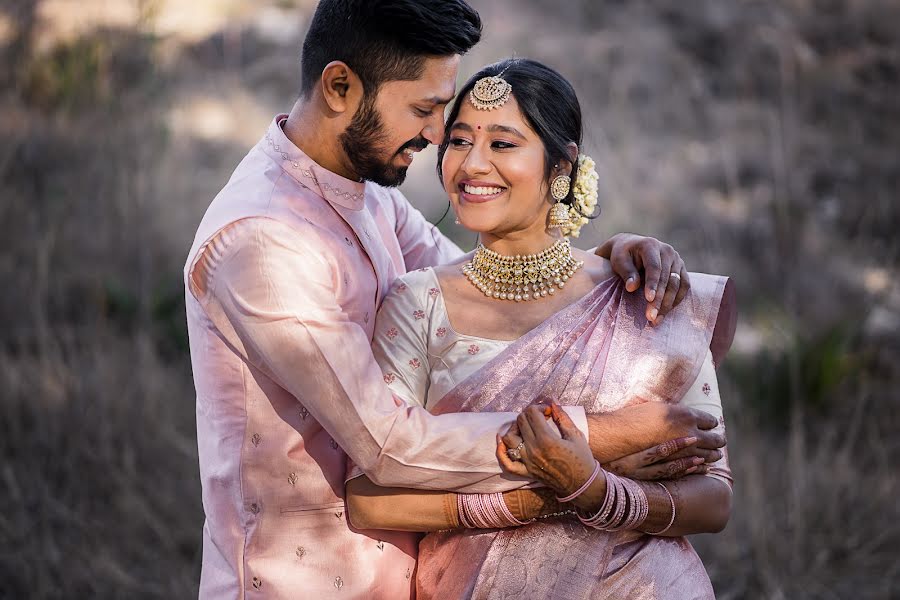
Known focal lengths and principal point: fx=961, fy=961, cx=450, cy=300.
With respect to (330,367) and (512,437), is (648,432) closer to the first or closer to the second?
(512,437)

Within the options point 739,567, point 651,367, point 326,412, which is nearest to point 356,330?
point 326,412

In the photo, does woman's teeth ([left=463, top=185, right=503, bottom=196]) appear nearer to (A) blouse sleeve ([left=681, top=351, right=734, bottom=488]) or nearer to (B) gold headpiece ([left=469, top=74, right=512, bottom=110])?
(B) gold headpiece ([left=469, top=74, right=512, bottom=110])

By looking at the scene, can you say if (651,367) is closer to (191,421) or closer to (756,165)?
(191,421)

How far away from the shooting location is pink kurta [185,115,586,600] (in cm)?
234

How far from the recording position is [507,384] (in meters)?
2.59

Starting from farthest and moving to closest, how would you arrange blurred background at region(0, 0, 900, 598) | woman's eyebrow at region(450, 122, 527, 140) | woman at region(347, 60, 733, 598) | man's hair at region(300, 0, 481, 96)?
blurred background at region(0, 0, 900, 598) → woman's eyebrow at region(450, 122, 527, 140) → man's hair at region(300, 0, 481, 96) → woman at region(347, 60, 733, 598)

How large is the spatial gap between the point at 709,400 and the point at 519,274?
64cm

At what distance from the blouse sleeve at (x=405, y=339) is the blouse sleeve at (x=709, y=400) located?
0.73m

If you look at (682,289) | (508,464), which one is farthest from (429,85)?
(508,464)

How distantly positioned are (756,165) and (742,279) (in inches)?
89.9

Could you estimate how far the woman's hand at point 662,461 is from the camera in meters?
2.46

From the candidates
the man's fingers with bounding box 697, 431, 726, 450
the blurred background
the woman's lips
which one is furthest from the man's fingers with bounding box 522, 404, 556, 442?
the blurred background

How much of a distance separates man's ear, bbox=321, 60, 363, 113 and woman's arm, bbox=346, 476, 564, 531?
1.03 meters

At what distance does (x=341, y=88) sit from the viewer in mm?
2633
